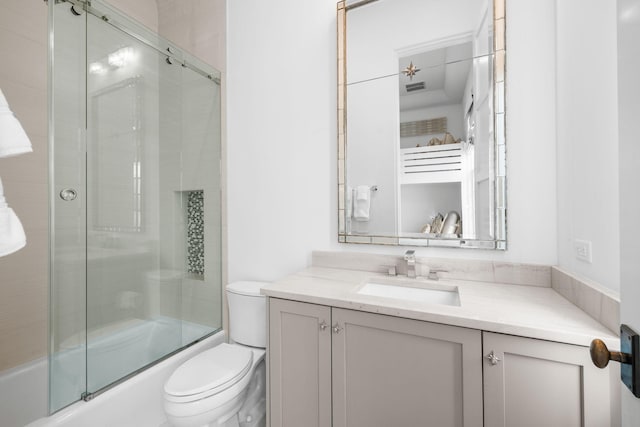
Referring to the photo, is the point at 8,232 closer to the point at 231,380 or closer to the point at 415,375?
the point at 231,380

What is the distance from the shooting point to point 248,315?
1.67m

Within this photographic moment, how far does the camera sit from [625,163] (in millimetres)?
442

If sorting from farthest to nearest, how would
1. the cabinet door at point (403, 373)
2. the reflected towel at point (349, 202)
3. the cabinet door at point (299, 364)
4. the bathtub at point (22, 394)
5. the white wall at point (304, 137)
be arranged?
the reflected towel at point (349, 202)
the bathtub at point (22, 394)
the white wall at point (304, 137)
the cabinet door at point (299, 364)
the cabinet door at point (403, 373)

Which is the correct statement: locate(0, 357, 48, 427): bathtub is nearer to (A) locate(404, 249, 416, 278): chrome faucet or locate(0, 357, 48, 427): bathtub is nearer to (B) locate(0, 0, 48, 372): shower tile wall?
(B) locate(0, 0, 48, 372): shower tile wall

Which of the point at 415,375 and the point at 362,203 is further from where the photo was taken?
the point at 362,203

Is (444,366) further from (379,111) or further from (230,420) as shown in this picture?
(379,111)

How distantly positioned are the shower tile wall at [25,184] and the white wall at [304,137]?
1092 millimetres

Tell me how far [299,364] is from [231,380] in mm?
365

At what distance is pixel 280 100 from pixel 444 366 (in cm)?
166

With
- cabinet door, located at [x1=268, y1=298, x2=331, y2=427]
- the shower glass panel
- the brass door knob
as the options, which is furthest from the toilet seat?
the brass door knob

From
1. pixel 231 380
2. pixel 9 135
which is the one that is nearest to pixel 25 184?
pixel 9 135

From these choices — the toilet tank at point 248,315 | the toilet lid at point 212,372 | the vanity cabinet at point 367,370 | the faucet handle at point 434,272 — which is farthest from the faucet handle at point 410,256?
the toilet lid at point 212,372

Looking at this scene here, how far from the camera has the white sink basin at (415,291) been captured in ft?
4.17

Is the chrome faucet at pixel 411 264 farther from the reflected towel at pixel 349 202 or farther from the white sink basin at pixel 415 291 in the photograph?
the reflected towel at pixel 349 202
